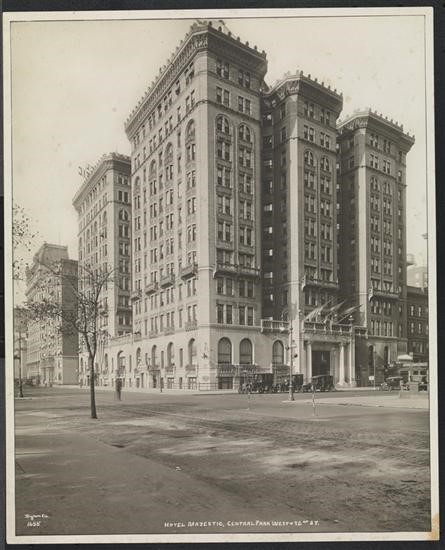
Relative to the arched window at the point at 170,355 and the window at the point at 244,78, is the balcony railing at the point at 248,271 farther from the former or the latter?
the window at the point at 244,78

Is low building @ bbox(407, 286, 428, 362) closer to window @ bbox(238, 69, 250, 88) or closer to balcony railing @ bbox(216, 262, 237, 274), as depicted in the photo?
balcony railing @ bbox(216, 262, 237, 274)

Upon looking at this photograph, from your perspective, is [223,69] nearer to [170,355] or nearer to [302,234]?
[302,234]

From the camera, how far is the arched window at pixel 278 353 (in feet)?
47.0

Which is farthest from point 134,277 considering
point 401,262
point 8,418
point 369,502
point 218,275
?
point 369,502

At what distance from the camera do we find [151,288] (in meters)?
15.4

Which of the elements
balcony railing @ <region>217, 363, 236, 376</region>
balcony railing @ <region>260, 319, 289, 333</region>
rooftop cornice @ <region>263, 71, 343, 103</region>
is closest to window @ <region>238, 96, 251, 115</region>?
rooftop cornice @ <region>263, 71, 343, 103</region>

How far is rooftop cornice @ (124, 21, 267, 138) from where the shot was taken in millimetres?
10664

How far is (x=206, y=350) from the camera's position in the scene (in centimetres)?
1384

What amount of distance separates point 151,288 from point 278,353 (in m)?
4.02

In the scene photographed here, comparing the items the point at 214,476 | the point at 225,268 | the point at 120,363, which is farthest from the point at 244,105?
the point at 214,476

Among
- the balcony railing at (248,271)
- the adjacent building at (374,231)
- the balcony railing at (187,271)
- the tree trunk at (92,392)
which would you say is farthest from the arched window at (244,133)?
the tree trunk at (92,392)

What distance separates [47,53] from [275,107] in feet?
20.7

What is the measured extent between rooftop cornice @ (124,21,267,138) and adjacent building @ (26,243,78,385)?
3.38m

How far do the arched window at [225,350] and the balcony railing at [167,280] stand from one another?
2.14m
